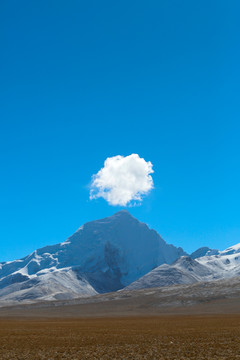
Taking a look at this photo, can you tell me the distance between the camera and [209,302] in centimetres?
17750

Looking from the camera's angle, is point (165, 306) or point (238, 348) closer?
point (238, 348)

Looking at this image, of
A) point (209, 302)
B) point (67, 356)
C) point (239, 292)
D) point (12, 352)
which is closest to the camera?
point (67, 356)

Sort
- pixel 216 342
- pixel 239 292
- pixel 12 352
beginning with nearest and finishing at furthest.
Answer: pixel 12 352, pixel 216 342, pixel 239 292

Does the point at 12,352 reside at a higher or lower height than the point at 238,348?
higher

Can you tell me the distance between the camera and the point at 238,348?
3048 cm

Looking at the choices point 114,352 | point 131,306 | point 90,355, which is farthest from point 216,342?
point 131,306

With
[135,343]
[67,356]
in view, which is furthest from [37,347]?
[135,343]

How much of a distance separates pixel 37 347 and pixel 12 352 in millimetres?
3574

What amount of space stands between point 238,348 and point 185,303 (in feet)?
517

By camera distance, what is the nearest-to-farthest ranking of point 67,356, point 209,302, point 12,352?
point 67,356, point 12,352, point 209,302

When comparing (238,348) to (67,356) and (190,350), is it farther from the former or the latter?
(67,356)

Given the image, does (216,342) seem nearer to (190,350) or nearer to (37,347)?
(190,350)

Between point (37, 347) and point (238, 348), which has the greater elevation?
point (37, 347)

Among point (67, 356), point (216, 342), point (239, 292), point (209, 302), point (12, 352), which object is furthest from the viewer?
point (239, 292)
